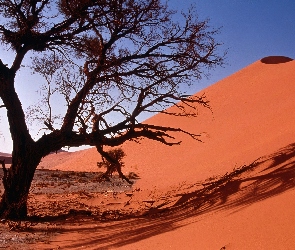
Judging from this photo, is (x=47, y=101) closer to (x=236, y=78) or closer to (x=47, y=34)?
(x=47, y=34)

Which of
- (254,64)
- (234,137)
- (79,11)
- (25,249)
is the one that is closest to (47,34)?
(79,11)

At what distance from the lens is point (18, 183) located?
8945 mm

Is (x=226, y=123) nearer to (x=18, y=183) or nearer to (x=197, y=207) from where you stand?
(x=18, y=183)

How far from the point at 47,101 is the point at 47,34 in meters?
1.42

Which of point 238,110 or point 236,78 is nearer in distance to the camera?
point 238,110

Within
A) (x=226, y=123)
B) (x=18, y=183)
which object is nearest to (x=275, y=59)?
(x=226, y=123)

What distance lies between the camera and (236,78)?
179 ft

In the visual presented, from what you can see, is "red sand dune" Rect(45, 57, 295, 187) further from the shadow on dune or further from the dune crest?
the shadow on dune

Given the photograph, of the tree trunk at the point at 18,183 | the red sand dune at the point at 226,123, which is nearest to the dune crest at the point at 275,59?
the red sand dune at the point at 226,123

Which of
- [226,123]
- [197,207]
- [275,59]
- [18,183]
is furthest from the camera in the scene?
[275,59]

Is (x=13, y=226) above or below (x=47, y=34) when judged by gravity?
below

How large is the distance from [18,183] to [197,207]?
385 centimetres

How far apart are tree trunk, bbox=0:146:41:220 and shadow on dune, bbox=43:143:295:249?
144 cm

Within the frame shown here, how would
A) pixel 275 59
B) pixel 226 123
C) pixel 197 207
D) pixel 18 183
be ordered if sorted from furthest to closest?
pixel 275 59
pixel 226 123
pixel 18 183
pixel 197 207
